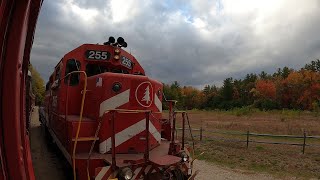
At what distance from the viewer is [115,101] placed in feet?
20.6

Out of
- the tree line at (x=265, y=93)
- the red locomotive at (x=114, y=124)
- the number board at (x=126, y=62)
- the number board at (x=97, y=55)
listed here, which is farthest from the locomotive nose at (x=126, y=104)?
the tree line at (x=265, y=93)

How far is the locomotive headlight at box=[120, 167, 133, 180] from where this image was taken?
5.05 metres

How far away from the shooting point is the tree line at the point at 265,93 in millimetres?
71062

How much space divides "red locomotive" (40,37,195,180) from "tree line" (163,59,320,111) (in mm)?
47492

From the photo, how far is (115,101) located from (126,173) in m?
1.66

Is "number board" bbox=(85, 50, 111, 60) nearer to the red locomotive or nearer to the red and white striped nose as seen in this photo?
the red locomotive

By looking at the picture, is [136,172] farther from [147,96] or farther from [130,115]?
[147,96]

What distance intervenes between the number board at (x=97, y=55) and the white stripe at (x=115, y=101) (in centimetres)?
178

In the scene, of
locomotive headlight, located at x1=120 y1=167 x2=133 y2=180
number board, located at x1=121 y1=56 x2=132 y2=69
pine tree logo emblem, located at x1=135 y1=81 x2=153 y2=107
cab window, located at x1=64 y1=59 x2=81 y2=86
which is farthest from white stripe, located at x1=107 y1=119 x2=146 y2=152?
number board, located at x1=121 y1=56 x2=132 y2=69

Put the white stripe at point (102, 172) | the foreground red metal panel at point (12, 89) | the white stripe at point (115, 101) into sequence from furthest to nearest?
1. the white stripe at point (115, 101)
2. the white stripe at point (102, 172)
3. the foreground red metal panel at point (12, 89)

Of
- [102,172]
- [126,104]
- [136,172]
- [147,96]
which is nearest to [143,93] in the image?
[147,96]

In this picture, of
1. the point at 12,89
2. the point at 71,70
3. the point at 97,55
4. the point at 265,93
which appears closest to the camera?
the point at 12,89

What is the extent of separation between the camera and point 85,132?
5.95 meters

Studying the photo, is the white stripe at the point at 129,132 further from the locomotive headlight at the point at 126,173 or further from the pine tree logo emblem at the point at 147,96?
the locomotive headlight at the point at 126,173
